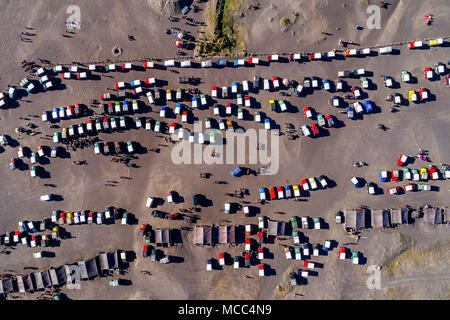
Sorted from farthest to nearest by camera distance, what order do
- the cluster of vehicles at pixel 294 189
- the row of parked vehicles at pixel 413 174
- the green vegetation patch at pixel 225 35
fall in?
1. the green vegetation patch at pixel 225 35
2. the cluster of vehicles at pixel 294 189
3. the row of parked vehicles at pixel 413 174

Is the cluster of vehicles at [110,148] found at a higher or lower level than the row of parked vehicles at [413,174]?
higher

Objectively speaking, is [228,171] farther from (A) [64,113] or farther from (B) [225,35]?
(A) [64,113]

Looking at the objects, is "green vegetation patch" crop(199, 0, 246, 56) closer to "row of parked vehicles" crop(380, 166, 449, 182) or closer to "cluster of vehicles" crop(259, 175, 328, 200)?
"cluster of vehicles" crop(259, 175, 328, 200)

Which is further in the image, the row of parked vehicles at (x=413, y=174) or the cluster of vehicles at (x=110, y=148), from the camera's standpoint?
the cluster of vehicles at (x=110, y=148)

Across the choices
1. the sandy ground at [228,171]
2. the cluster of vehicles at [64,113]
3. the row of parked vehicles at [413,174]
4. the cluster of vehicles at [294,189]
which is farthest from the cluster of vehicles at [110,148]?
the row of parked vehicles at [413,174]

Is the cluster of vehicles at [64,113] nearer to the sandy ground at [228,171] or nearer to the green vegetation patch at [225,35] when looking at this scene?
the sandy ground at [228,171]

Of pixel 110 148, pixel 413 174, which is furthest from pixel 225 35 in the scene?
pixel 413 174

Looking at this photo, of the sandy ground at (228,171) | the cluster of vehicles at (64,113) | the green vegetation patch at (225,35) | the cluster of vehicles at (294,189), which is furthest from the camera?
the green vegetation patch at (225,35)

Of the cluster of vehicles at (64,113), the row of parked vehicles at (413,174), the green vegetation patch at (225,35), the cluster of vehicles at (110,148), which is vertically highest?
the green vegetation patch at (225,35)
